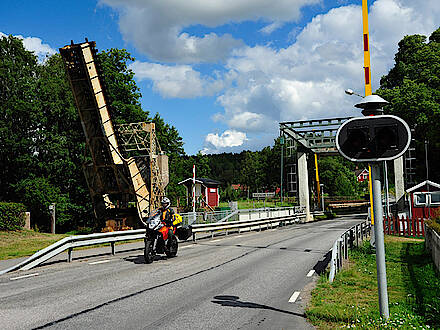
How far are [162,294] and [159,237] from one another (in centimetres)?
460

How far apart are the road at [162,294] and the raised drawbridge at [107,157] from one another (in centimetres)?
1042

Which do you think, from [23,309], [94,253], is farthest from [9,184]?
[23,309]

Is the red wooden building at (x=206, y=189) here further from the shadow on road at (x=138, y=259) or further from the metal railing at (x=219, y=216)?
the shadow on road at (x=138, y=259)

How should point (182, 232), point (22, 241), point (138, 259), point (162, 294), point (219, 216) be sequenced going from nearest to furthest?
point (162, 294)
point (138, 259)
point (182, 232)
point (22, 241)
point (219, 216)

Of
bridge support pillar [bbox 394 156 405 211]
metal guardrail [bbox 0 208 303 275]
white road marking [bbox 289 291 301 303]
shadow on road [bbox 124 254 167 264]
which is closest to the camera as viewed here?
white road marking [bbox 289 291 301 303]

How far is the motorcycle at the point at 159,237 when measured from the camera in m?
12.4

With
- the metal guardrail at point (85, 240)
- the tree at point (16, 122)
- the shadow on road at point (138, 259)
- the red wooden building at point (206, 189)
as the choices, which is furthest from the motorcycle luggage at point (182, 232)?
the red wooden building at point (206, 189)

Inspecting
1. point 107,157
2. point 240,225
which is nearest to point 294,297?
point 240,225

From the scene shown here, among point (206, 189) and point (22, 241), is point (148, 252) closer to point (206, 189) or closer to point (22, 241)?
point (22, 241)

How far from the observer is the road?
6.35m

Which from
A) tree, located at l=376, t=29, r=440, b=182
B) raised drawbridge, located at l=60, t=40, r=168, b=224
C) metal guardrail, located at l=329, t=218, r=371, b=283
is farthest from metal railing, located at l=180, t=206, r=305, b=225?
tree, located at l=376, t=29, r=440, b=182

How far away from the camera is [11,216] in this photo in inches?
910

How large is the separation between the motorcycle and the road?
1.11ft

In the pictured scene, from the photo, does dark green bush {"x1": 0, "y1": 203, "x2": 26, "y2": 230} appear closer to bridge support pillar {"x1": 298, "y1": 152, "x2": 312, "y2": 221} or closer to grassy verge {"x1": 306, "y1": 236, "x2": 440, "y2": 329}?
grassy verge {"x1": 306, "y1": 236, "x2": 440, "y2": 329}
